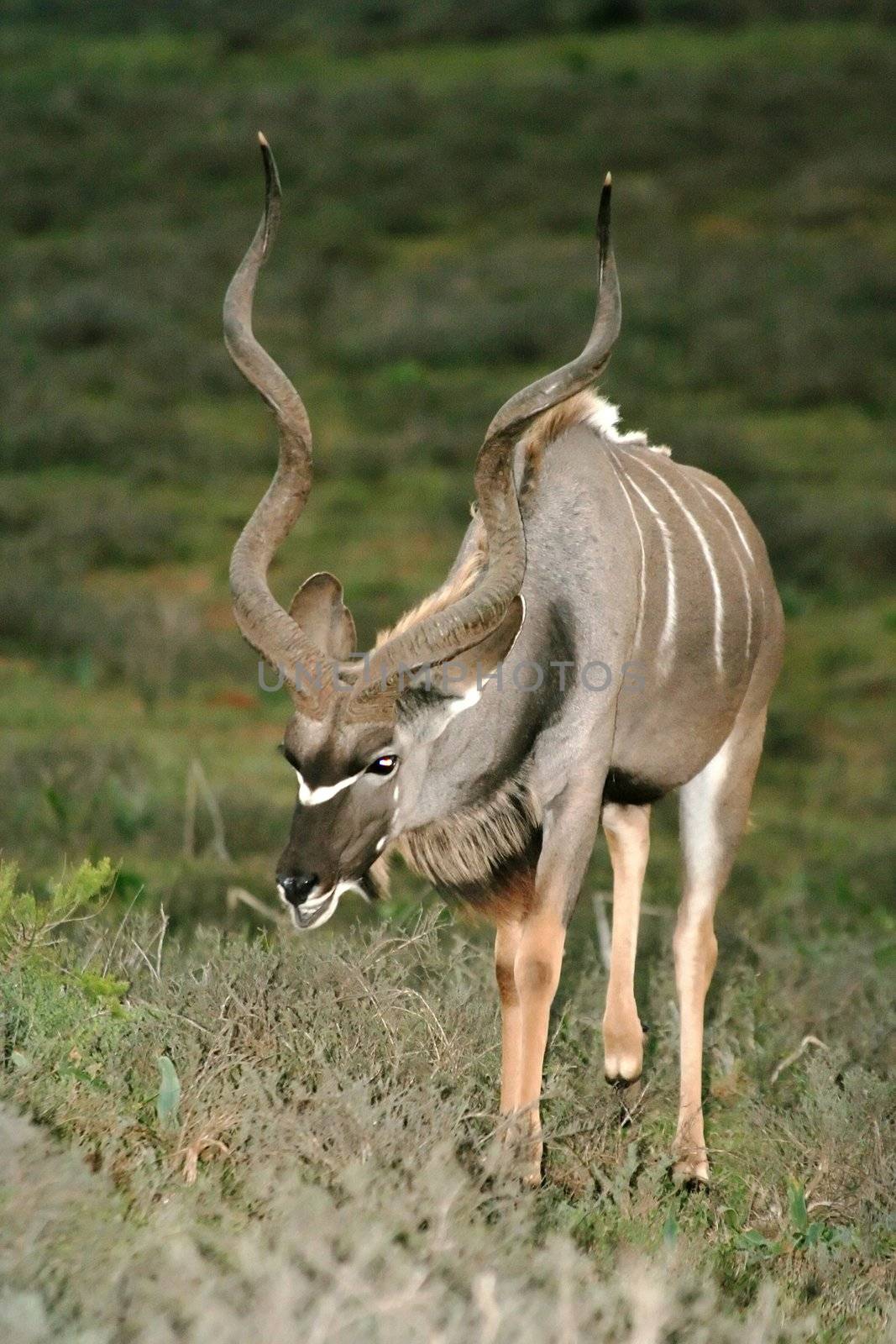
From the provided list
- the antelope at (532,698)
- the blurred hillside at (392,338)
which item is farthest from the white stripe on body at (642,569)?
the blurred hillside at (392,338)

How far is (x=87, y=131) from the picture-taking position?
76.3ft

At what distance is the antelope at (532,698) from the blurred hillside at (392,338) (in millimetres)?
1835

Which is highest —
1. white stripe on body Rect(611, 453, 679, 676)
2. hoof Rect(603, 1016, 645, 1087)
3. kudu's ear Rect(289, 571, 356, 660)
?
kudu's ear Rect(289, 571, 356, 660)

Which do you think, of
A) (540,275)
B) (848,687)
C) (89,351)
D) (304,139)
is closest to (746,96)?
(304,139)

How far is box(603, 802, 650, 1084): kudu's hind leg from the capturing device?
4.62 meters

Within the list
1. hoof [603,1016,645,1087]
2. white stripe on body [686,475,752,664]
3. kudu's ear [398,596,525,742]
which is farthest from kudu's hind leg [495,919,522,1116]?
white stripe on body [686,475,752,664]

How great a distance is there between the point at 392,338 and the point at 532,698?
1255 cm

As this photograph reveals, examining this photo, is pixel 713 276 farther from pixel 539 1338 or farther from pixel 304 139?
pixel 539 1338

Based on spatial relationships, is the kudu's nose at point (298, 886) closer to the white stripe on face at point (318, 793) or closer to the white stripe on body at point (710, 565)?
the white stripe on face at point (318, 793)

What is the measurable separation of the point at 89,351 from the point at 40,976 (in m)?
13.2

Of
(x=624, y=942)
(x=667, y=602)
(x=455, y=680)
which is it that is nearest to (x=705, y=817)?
(x=624, y=942)

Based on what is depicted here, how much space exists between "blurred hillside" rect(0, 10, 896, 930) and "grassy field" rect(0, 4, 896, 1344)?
5 centimetres

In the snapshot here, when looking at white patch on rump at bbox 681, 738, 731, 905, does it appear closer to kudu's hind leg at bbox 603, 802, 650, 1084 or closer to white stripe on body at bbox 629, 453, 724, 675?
kudu's hind leg at bbox 603, 802, 650, 1084

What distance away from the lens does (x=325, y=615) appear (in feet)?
14.0
